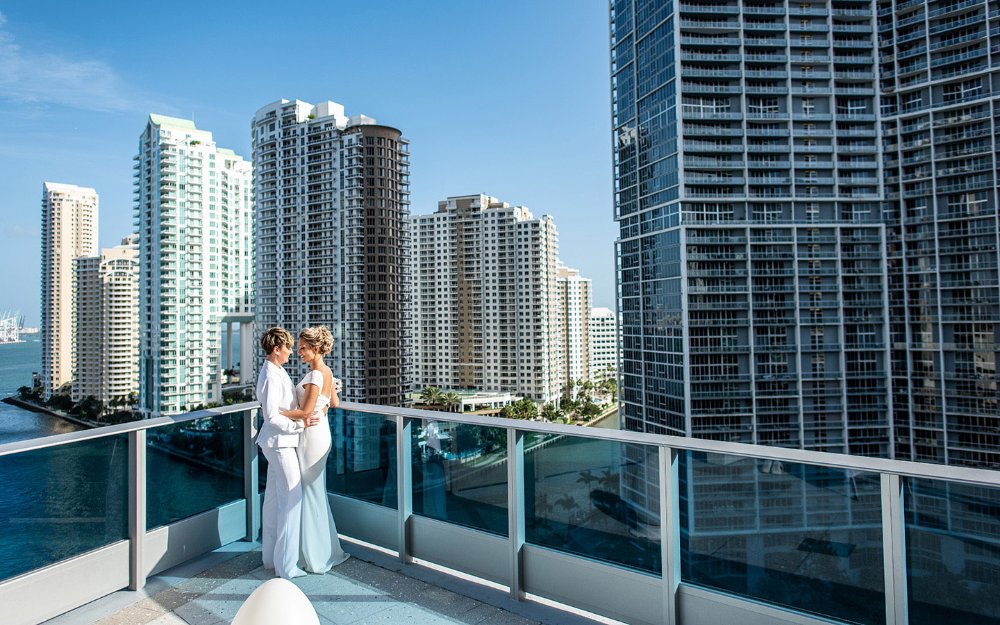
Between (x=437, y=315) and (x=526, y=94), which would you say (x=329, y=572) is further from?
(x=526, y=94)

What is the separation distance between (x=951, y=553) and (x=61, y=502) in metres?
3.55

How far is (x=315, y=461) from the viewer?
3.07 meters

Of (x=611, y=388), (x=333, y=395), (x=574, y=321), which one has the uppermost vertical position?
(x=574, y=321)

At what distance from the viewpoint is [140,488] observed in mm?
2918

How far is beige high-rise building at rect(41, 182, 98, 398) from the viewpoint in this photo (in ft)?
229

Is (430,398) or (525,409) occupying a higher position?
(430,398)

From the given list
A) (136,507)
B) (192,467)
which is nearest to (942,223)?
(192,467)

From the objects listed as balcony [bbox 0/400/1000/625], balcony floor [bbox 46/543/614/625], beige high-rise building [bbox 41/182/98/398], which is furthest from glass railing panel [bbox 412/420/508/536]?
beige high-rise building [bbox 41/182/98/398]

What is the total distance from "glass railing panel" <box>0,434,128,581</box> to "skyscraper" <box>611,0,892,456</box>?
3718 centimetres

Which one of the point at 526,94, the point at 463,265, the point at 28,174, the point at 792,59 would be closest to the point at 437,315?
the point at 463,265

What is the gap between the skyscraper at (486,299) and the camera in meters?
71.4

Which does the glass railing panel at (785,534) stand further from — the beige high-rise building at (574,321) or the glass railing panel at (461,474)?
the beige high-rise building at (574,321)

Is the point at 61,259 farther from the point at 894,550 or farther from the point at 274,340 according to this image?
the point at 894,550

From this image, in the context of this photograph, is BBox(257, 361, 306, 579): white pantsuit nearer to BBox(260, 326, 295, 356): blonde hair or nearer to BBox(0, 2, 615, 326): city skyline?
BBox(260, 326, 295, 356): blonde hair
